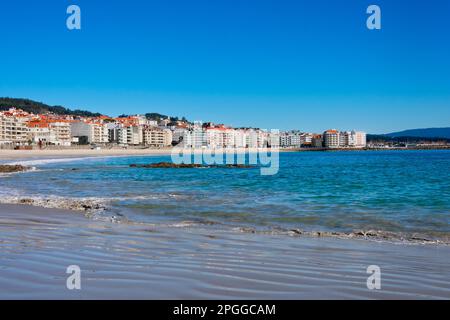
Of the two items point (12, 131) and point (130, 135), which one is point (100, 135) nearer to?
point (130, 135)

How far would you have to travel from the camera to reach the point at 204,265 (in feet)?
18.4

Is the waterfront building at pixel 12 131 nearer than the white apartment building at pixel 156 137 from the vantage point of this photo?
Yes

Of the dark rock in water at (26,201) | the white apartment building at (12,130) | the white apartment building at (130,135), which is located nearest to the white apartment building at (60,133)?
the white apartment building at (12,130)

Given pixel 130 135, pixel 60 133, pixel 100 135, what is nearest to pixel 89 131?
pixel 100 135

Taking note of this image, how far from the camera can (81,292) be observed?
426cm

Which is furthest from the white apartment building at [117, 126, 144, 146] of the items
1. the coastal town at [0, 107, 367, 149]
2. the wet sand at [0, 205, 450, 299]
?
the wet sand at [0, 205, 450, 299]

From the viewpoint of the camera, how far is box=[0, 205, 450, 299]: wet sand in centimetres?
441

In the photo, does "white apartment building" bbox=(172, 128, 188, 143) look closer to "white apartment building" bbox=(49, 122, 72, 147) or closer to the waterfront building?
"white apartment building" bbox=(49, 122, 72, 147)

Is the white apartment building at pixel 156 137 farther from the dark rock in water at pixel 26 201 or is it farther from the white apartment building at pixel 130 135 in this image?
the dark rock in water at pixel 26 201

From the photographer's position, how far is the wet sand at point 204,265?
4414mm

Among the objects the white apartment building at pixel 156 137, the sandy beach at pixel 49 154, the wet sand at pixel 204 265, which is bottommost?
the sandy beach at pixel 49 154

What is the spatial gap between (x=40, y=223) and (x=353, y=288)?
6.81 meters

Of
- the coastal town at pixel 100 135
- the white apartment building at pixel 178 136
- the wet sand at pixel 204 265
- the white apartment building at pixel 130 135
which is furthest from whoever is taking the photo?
the white apartment building at pixel 178 136

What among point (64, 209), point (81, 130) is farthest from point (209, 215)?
point (81, 130)
